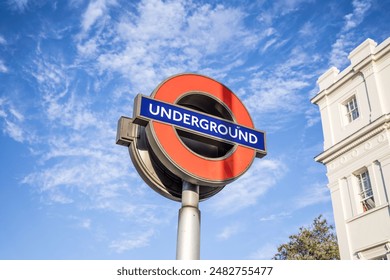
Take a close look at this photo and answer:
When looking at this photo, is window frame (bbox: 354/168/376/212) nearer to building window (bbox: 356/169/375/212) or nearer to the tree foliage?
building window (bbox: 356/169/375/212)

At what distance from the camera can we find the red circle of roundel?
4.28m

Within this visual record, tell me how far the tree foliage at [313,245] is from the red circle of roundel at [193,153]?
2063cm


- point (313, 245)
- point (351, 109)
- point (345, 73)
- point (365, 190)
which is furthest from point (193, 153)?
point (313, 245)

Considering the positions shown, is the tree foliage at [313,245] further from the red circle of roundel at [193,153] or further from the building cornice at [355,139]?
the red circle of roundel at [193,153]

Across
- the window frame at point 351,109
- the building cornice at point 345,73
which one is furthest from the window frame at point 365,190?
the building cornice at point 345,73

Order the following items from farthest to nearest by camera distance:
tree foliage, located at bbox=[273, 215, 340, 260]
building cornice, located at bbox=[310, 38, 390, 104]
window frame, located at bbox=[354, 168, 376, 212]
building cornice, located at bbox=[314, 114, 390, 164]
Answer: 1. tree foliage, located at bbox=[273, 215, 340, 260]
2. building cornice, located at bbox=[310, 38, 390, 104]
3. window frame, located at bbox=[354, 168, 376, 212]
4. building cornice, located at bbox=[314, 114, 390, 164]

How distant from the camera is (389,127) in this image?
14.1 meters

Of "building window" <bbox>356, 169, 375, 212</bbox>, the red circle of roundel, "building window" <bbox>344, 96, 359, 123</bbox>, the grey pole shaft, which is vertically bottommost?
the grey pole shaft

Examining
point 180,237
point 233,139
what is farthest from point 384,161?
point 180,237

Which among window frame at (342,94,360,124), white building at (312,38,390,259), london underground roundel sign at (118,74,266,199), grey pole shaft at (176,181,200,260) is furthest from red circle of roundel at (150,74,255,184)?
window frame at (342,94,360,124)
